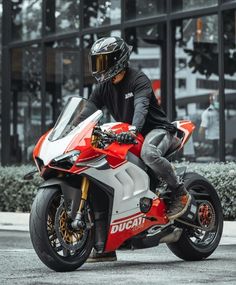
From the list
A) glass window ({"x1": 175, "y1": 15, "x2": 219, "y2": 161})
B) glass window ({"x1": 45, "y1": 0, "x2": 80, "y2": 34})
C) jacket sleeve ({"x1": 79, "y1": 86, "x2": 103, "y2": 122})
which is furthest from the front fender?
glass window ({"x1": 45, "y1": 0, "x2": 80, "y2": 34})

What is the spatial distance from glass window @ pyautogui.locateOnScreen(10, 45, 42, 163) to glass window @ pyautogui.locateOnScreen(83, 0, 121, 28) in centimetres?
167

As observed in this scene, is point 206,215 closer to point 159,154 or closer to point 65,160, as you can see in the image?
point 159,154

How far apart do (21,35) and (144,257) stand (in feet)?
38.3

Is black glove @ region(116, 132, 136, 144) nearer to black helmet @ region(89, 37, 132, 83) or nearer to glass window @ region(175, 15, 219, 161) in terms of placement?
black helmet @ region(89, 37, 132, 83)

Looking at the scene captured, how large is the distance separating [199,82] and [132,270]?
9.03m

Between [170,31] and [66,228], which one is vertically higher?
[170,31]

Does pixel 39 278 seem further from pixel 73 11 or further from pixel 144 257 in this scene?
pixel 73 11

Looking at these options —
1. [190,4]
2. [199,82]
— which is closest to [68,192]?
[199,82]

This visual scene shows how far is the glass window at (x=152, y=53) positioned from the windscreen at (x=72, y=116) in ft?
29.5

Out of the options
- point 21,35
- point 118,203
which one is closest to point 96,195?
point 118,203

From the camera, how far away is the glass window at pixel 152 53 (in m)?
17.1

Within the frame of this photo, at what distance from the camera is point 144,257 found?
9.22 m

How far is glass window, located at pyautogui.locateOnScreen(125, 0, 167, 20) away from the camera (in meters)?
17.0

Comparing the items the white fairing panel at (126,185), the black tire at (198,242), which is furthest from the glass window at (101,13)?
the white fairing panel at (126,185)
